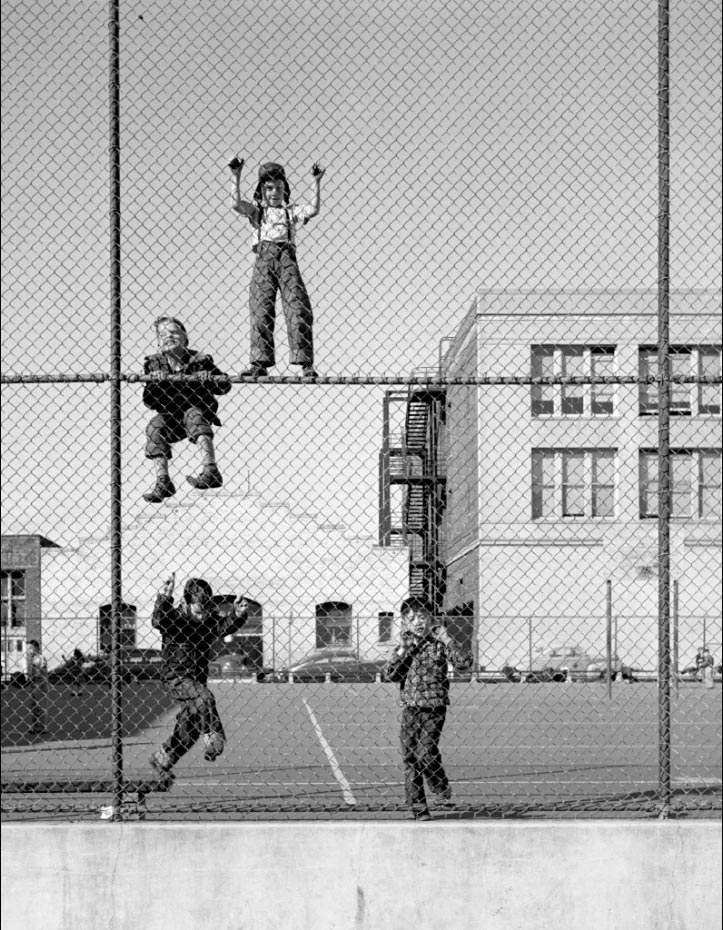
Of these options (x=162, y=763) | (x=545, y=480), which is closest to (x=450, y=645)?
(x=162, y=763)

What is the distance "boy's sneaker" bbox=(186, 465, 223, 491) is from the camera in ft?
24.0

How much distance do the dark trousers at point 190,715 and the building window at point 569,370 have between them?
325 cm

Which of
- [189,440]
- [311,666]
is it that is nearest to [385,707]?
[311,666]

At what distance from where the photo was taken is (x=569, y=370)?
81.9 feet

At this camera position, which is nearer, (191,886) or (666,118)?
(191,886)

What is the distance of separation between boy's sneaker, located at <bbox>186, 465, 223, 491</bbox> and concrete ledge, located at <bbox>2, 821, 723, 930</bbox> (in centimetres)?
201

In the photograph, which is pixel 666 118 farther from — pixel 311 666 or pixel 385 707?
pixel 311 666

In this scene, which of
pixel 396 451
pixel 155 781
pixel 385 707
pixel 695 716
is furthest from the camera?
pixel 385 707

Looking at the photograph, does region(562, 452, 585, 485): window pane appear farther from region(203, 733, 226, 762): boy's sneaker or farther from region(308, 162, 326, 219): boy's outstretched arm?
region(308, 162, 326, 219): boy's outstretched arm

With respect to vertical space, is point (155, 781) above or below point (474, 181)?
below

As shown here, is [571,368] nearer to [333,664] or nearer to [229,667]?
[333,664]

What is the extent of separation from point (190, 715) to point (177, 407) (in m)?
2.95

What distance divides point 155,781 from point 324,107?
4.80m

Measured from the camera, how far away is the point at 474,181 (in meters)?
7.08
